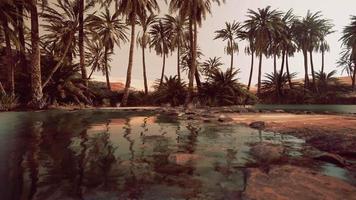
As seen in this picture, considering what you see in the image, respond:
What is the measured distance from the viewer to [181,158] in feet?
21.4

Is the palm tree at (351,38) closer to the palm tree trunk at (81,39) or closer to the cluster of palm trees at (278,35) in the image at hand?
the cluster of palm trees at (278,35)

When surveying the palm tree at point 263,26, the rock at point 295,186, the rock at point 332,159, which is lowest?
the rock at point 295,186

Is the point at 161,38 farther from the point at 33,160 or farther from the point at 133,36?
the point at 33,160

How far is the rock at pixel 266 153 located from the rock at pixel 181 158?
1286 millimetres

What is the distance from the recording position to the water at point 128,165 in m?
4.65

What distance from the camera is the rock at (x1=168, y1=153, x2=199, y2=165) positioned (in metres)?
6.37

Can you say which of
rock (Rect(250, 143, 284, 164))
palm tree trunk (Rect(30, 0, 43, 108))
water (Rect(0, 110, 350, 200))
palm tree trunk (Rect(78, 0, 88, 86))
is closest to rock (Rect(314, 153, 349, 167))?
water (Rect(0, 110, 350, 200))

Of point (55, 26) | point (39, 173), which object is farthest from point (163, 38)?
point (39, 173)

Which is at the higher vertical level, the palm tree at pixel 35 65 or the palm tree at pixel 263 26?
the palm tree at pixel 263 26

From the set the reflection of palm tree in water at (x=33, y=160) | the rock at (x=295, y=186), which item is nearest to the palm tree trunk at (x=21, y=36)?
the reflection of palm tree in water at (x=33, y=160)

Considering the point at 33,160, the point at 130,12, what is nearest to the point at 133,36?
the point at 130,12

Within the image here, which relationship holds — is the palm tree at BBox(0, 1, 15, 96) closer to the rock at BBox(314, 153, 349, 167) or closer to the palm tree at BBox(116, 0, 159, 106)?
the palm tree at BBox(116, 0, 159, 106)

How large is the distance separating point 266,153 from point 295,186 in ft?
7.16

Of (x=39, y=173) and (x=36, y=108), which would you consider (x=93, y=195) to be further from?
(x=36, y=108)
